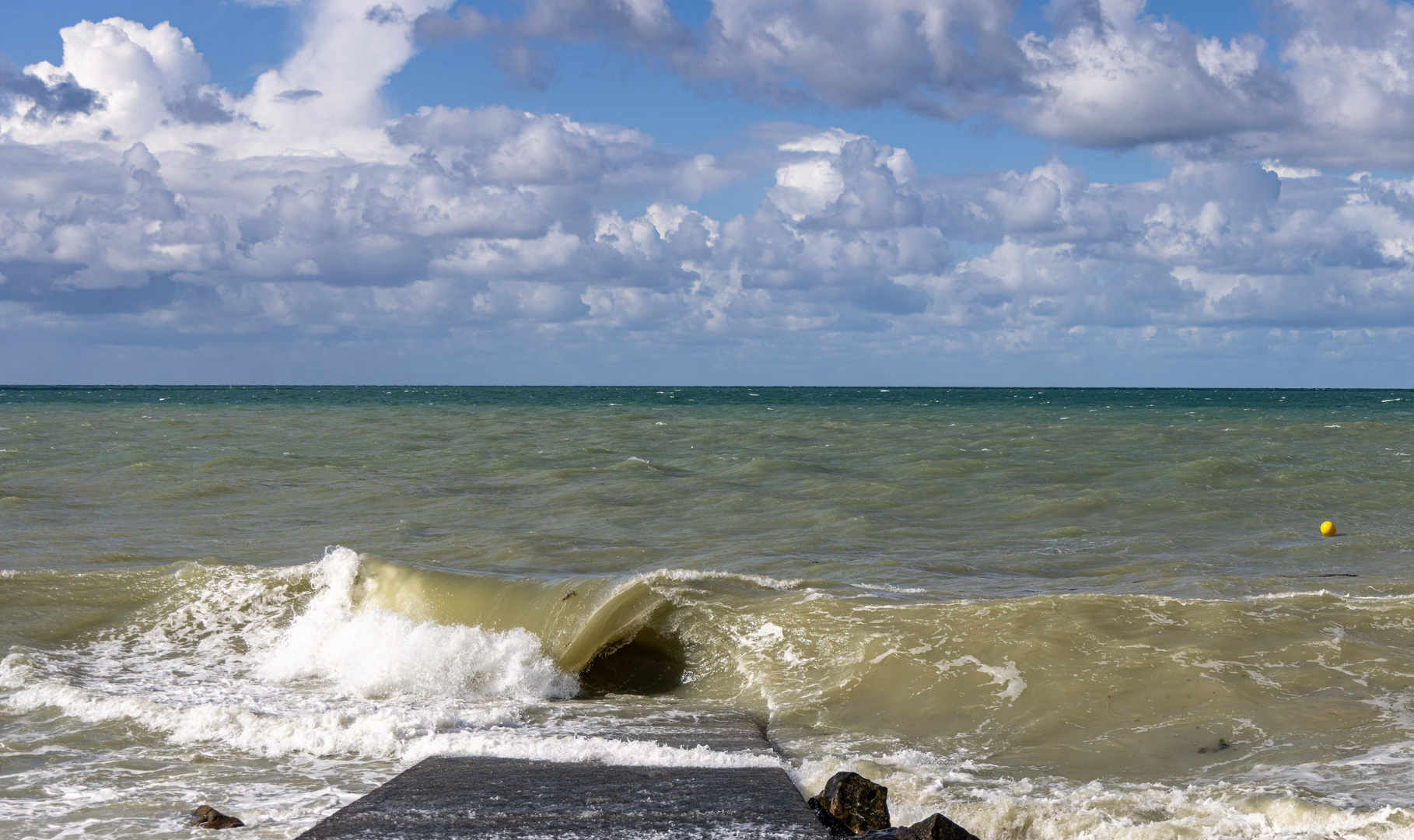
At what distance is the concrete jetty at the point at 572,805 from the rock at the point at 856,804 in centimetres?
18

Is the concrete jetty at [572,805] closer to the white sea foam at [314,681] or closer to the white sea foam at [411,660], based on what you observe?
the white sea foam at [314,681]

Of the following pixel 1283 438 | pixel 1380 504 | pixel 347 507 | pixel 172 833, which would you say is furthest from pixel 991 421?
pixel 172 833

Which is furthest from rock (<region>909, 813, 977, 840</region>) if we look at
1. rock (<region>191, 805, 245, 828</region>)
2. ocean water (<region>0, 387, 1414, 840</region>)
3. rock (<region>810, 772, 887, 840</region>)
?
rock (<region>191, 805, 245, 828</region>)

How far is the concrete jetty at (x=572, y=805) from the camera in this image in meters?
4.51

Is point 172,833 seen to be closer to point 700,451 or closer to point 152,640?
point 152,640

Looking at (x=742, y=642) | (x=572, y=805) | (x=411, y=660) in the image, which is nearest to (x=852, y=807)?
(x=572, y=805)

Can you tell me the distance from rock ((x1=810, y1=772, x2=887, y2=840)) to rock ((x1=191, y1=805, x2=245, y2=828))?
2.89m

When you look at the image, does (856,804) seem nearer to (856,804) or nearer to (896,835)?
(856,804)

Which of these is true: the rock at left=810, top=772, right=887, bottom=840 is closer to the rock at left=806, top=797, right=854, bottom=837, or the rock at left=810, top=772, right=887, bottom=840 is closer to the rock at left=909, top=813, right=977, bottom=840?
the rock at left=806, top=797, right=854, bottom=837

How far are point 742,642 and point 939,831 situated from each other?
15.6 ft

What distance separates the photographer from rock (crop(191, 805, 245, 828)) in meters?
5.27

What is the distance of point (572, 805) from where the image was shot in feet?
16.2

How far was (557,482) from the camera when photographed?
2011cm

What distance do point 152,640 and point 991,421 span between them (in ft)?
118
